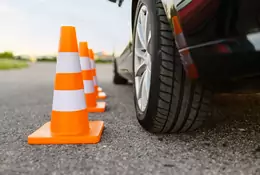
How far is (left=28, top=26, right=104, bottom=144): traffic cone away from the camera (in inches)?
66.3

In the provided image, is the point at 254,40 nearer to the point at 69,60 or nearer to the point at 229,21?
the point at 229,21

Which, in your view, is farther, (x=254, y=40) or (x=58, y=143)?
(x=58, y=143)

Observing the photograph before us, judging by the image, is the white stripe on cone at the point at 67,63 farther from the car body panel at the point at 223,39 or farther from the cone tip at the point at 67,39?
the car body panel at the point at 223,39

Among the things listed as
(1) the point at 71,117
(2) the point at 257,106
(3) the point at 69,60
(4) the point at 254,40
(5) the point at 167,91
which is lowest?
(2) the point at 257,106

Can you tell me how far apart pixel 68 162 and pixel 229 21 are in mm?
861

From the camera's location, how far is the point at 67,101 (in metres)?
1.79

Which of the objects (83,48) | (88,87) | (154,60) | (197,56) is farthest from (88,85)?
(197,56)

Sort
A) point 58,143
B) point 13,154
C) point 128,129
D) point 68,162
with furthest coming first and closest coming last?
point 128,129
point 58,143
point 13,154
point 68,162

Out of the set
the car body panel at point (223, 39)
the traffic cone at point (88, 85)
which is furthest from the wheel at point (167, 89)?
the traffic cone at point (88, 85)

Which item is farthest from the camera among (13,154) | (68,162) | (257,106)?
(257,106)

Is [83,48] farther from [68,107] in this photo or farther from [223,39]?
[223,39]

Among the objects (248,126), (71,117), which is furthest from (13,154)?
(248,126)

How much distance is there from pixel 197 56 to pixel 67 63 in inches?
34.1

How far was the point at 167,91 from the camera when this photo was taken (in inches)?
61.1
